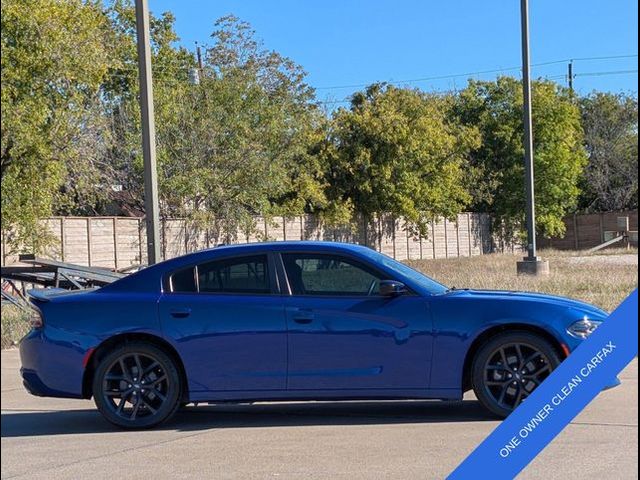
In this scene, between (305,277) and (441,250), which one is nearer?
(305,277)

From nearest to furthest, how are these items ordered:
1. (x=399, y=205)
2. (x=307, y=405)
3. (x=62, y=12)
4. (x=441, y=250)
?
(x=307, y=405) → (x=62, y=12) → (x=399, y=205) → (x=441, y=250)

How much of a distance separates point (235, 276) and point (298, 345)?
0.87m

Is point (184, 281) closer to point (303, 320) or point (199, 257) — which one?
point (199, 257)

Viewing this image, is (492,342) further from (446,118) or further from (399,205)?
(446,118)

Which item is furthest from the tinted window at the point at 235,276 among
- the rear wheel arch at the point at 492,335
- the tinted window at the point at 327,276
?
the rear wheel arch at the point at 492,335

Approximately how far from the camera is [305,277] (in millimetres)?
7934

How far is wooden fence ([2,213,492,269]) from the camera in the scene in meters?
25.6

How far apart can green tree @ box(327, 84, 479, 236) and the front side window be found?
29.2 metres

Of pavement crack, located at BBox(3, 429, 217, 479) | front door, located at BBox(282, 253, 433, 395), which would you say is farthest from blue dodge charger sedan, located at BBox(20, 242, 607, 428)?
pavement crack, located at BBox(3, 429, 217, 479)

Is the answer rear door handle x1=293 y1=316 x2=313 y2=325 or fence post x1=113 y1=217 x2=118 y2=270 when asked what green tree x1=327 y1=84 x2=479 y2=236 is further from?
rear door handle x1=293 y1=316 x2=313 y2=325

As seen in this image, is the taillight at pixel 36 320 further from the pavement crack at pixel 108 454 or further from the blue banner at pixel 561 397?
the blue banner at pixel 561 397

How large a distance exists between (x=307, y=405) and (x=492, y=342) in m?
2.16

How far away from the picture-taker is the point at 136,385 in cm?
766

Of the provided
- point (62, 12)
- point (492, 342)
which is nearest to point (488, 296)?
point (492, 342)
